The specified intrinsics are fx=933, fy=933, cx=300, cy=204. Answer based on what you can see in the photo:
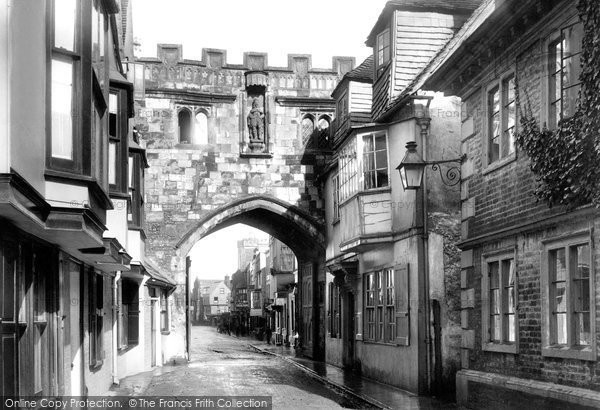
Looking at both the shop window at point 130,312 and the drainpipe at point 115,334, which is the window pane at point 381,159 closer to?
the drainpipe at point 115,334

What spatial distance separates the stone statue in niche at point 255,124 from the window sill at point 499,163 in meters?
20.2

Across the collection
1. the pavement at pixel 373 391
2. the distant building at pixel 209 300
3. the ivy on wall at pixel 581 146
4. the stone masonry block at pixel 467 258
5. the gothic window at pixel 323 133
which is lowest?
the distant building at pixel 209 300

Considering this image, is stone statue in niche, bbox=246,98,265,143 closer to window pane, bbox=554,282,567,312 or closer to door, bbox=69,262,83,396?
door, bbox=69,262,83,396

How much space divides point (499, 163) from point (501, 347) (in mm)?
2728

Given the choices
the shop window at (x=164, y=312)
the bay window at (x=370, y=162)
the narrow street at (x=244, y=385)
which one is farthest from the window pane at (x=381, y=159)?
the shop window at (x=164, y=312)

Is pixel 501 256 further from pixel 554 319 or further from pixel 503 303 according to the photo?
pixel 554 319

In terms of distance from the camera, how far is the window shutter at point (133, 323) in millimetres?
24264

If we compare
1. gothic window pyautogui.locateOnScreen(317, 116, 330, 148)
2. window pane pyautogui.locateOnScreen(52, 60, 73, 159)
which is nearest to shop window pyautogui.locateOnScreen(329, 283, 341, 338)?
gothic window pyautogui.locateOnScreen(317, 116, 330, 148)

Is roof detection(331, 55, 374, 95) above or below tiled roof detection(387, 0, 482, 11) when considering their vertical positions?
below

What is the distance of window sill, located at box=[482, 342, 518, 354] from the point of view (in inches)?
524

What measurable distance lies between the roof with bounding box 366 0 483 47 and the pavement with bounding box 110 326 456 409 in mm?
9249

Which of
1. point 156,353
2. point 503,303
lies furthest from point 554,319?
point 156,353

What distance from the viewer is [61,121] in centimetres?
977

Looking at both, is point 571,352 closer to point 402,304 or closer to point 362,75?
point 402,304
